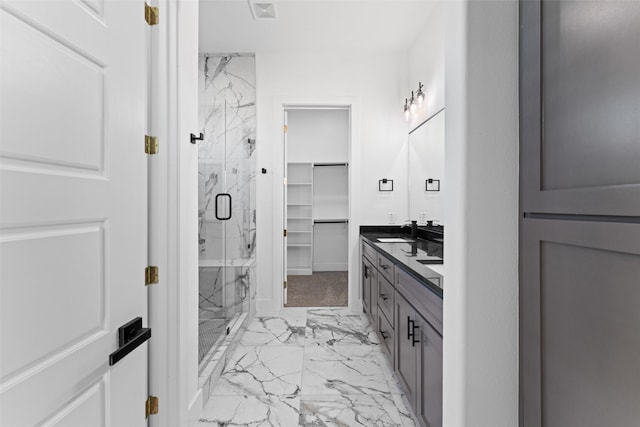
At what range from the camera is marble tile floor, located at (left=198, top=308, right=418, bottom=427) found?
1962 mm

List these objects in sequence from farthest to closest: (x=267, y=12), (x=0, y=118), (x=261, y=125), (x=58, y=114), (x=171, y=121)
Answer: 1. (x=261, y=125)
2. (x=267, y=12)
3. (x=171, y=121)
4. (x=58, y=114)
5. (x=0, y=118)

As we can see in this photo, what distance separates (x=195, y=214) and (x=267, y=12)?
2.11 meters

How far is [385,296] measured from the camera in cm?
253

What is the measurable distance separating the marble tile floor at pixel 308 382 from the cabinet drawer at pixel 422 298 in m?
0.73

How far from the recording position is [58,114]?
74cm

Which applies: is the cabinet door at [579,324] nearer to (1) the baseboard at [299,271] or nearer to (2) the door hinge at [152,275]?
(2) the door hinge at [152,275]

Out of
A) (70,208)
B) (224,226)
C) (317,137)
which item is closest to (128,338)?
(70,208)

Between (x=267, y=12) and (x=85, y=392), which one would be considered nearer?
(x=85, y=392)

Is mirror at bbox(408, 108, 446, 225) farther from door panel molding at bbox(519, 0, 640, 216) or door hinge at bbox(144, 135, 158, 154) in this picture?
door hinge at bbox(144, 135, 158, 154)

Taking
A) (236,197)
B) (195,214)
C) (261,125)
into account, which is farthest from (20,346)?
(261,125)

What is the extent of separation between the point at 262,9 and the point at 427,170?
2066 mm

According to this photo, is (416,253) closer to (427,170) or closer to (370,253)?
(370,253)

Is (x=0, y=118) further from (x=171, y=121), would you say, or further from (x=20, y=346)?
(x=171, y=121)

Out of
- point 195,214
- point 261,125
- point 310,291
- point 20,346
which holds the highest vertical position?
point 261,125
